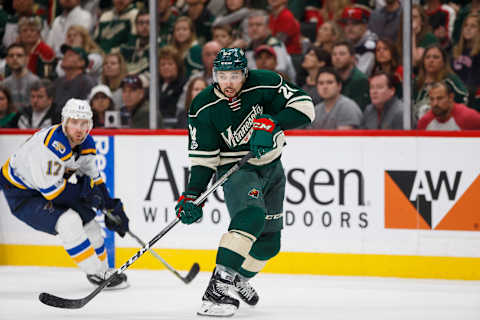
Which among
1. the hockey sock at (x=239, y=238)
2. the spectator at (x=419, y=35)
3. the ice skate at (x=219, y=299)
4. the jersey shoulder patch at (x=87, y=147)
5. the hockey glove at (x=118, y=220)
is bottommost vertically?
the ice skate at (x=219, y=299)

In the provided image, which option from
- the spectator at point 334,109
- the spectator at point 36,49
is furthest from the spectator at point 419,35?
the spectator at point 36,49

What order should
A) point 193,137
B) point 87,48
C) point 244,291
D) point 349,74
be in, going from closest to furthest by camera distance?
point 193,137
point 244,291
point 349,74
point 87,48

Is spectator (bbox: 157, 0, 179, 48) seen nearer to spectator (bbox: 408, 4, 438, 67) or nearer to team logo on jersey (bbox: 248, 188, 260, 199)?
spectator (bbox: 408, 4, 438, 67)

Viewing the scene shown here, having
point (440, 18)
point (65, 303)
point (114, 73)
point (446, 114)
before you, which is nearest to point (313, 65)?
point (440, 18)

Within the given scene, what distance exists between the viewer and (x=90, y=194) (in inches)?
159

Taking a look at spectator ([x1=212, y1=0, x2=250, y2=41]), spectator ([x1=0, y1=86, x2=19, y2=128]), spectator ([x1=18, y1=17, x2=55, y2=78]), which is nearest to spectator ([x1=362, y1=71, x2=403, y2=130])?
spectator ([x1=212, y1=0, x2=250, y2=41])

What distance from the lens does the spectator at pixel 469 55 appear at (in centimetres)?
443

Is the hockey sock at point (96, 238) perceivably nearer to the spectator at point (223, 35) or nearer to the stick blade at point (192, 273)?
the stick blade at point (192, 273)

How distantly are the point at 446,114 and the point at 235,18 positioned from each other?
1685 mm

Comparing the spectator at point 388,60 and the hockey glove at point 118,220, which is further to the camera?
the spectator at point 388,60

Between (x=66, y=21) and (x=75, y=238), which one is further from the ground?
(x=66, y=21)

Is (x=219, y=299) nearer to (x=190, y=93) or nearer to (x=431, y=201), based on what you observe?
(x=431, y=201)

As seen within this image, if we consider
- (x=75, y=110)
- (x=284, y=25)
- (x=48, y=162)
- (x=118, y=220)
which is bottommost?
(x=118, y=220)

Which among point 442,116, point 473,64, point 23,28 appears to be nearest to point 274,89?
point 442,116
